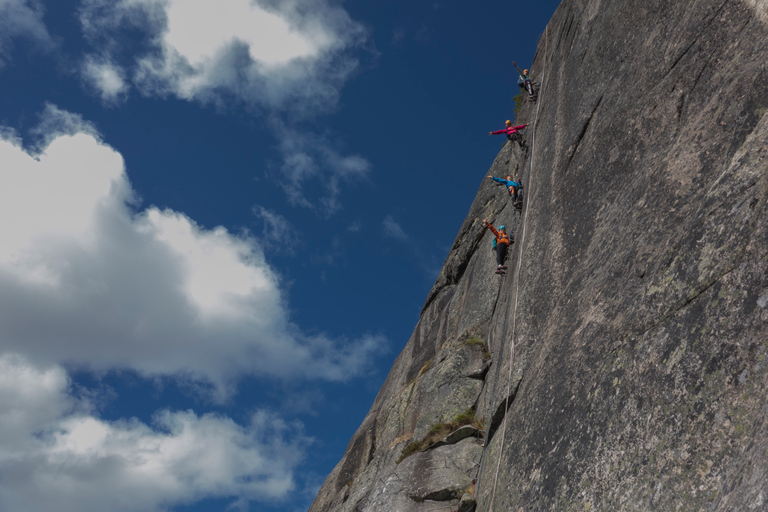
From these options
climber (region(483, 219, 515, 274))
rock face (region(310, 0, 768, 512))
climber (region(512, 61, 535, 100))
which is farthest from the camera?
climber (region(512, 61, 535, 100))

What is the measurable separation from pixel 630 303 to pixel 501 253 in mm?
7777

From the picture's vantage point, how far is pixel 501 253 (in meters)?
14.7

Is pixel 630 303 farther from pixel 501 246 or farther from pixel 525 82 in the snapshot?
pixel 525 82

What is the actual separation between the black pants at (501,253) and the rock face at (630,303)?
167 centimetres

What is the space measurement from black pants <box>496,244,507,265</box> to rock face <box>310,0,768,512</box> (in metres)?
1.67

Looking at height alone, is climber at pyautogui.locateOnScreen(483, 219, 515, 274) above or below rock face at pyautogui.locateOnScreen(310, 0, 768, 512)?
above

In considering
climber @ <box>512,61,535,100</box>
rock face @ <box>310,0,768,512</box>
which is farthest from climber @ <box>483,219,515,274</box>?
climber @ <box>512,61,535,100</box>

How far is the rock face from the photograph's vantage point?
5.20 metres

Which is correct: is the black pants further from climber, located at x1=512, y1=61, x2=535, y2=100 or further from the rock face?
climber, located at x1=512, y1=61, x2=535, y2=100

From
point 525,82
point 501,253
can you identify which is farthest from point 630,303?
point 525,82

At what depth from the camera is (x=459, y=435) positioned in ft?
38.9

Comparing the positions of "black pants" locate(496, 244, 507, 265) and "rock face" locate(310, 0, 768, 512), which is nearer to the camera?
"rock face" locate(310, 0, 768, 512)

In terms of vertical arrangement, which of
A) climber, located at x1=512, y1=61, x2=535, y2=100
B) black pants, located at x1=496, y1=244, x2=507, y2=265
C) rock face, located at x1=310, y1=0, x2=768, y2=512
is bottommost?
rock face, located at x1=310, y1=0, x2=768, y2=512

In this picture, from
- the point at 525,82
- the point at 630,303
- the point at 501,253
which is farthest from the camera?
the point at 525,82
